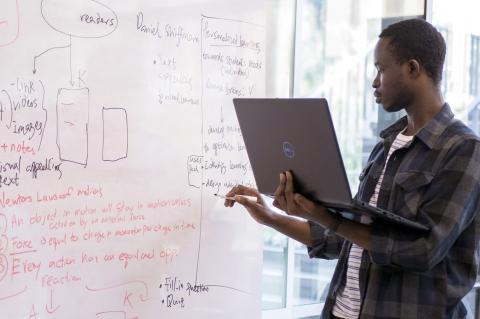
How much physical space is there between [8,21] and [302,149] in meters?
0.84

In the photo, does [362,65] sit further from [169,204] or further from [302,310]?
[169,204]

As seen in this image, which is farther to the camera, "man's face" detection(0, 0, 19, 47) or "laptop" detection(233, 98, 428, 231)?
"man's face" detection(0, 0, 19, 47)

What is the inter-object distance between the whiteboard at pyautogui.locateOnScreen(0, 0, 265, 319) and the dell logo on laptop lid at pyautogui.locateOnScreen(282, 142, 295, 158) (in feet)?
1.69

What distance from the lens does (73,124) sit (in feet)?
6.45

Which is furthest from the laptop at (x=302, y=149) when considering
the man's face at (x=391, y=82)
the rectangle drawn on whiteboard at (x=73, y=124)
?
the rectangle drawn on whiteboard at (x=73, y=124)

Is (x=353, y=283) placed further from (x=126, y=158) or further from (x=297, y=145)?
(x=126, y=158)

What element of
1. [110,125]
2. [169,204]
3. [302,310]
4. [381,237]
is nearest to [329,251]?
[381,237]

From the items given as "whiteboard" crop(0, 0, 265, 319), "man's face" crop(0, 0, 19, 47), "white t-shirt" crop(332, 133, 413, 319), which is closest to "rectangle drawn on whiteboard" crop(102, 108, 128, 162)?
"whiteboard" crop(0, 0, 265, 319)

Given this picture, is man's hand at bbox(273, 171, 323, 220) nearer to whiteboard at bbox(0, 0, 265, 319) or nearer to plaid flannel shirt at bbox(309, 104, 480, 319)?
plaid flannel shirt at bbox(309, 104, 480, 319)

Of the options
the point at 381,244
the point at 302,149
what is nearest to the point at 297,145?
the point at 302,149

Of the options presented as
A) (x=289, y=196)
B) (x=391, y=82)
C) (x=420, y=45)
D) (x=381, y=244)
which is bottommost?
(x=381, y=244)

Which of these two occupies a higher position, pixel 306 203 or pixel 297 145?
pixel 297 145

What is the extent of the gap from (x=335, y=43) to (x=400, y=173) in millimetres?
1468

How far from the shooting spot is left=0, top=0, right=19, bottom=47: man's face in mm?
1821
